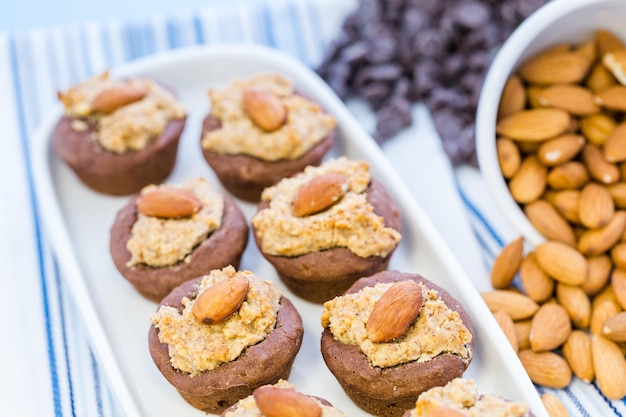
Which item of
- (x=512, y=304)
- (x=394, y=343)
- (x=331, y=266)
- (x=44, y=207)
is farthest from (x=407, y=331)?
(x=44, y=207)

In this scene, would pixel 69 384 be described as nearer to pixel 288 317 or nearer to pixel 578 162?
pixel 288 317

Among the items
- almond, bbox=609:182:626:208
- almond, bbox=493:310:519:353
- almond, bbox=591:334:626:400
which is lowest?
almond, bbox=591:334:626:400

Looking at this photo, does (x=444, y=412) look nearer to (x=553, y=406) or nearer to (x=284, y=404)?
(x=284, y=404)

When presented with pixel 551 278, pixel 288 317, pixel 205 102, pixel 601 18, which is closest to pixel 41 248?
Answer: pixel 205 102

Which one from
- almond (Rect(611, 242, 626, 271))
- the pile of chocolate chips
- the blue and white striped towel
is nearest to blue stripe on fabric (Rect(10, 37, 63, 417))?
the blue and white striped towel

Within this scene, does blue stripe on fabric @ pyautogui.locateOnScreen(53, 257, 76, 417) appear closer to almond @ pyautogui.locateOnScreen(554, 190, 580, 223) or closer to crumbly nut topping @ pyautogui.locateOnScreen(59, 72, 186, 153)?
crumbly nut topping @ pyautogui.locateOnScreen(59, 72, 186, 153)

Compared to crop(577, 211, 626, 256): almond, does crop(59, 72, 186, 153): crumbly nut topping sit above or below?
above
